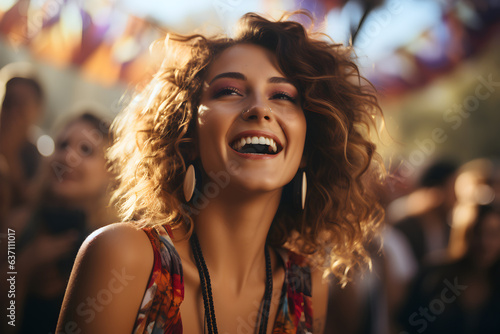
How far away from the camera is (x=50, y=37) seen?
3.23m

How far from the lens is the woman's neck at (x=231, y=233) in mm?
1256

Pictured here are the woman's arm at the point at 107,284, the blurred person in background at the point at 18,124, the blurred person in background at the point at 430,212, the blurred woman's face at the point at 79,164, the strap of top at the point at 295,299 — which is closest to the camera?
the woman's arm at the point at 107,284

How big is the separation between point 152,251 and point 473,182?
8.83 feet

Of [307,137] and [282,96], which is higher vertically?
[282,96]

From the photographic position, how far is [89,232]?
7.24 ft

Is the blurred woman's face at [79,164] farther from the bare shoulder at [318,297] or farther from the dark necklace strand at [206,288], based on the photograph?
the bare shoulder at [318,297]

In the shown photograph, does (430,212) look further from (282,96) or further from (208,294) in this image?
(208,294)

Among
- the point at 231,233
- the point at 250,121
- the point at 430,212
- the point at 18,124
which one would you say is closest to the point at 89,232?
the point at 18,124

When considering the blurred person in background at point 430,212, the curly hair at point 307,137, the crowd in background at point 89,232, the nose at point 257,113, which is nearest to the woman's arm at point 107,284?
the curly hair at point 307,137

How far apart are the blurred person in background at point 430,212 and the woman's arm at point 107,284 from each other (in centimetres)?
260

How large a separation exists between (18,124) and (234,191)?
6.50ft

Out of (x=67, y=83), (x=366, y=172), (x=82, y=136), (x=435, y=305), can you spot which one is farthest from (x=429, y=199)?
(x=67, y=83)

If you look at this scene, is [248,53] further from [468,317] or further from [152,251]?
[468,317]

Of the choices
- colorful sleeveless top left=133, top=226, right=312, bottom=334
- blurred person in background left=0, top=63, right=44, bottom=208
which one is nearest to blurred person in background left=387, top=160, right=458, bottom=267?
colorful sleeveless top left=133, top=226, right=312, bottom=334
